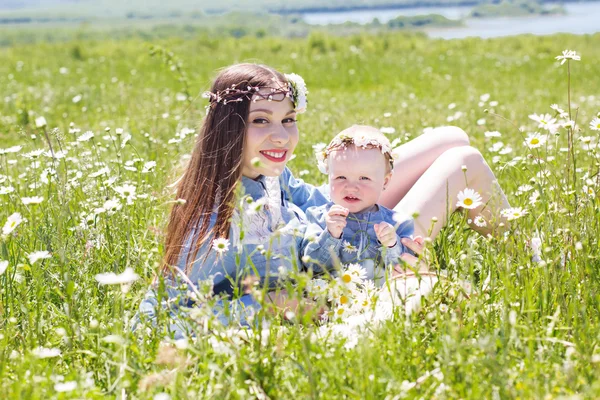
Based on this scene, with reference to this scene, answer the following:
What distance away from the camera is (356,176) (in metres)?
2.87

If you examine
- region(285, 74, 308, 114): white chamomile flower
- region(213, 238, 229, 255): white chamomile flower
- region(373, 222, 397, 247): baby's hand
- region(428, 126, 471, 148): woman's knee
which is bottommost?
region(373, 222, 397, 247): baby's hand

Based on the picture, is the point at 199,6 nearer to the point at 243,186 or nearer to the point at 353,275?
the point at 243,186

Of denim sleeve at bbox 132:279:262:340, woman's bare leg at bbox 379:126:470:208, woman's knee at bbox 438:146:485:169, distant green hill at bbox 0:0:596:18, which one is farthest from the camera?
distant green hill at bbox 0:0:596:18

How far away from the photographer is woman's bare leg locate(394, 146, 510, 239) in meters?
3.15

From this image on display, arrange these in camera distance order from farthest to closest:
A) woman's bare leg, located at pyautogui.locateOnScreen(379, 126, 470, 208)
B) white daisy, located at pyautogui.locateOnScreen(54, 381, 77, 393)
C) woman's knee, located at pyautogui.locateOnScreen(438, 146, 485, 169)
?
woman's bare leg, located at pyautogui.locateOnScreen(379, 126, 470, 208)
woman's knee, located at pyautogui.locateOnScreen(438, 146, 485, 169)
white daisy, located at pyautogui.locateOnScreen(54, 381, 77, 393)

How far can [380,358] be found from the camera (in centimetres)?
185

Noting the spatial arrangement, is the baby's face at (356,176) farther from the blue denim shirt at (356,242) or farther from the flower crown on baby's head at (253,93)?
the flower crown on baby's head at (253,93)

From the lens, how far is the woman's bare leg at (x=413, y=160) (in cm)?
350

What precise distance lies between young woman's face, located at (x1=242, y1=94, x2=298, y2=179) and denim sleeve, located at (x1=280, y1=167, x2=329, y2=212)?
1.42 ft

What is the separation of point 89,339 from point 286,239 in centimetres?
94

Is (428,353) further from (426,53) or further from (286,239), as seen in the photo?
(426,53)

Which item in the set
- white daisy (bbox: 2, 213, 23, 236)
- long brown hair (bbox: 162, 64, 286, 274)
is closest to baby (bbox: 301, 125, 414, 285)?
long brown hair (bbox: 162, 64, 286, 274)

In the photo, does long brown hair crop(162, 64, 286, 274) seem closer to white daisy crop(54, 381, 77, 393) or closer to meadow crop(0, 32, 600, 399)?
meadow crop(0, 32, 600, 399)

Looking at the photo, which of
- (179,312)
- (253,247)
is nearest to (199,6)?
(253,247)
